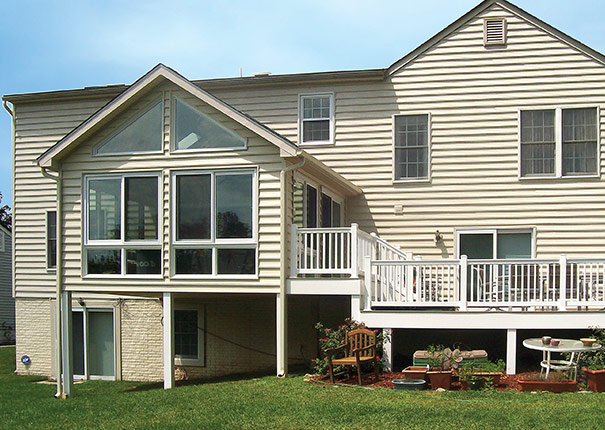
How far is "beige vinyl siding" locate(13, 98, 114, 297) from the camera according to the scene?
19.2 meters

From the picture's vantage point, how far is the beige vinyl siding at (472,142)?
53.6 ft

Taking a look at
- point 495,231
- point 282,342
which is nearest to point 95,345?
point 282,342

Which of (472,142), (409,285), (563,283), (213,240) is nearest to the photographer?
(563,283)

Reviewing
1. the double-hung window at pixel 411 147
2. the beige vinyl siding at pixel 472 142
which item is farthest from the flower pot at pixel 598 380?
the double-hung window at pixel 411 147

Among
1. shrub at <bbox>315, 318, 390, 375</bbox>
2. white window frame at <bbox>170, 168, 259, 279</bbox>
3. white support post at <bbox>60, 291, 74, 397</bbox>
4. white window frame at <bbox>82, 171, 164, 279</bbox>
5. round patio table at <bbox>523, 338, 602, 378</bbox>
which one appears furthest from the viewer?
white support post at <bbox>60, 291, 74, 397</bbox>

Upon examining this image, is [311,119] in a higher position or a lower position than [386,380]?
higher

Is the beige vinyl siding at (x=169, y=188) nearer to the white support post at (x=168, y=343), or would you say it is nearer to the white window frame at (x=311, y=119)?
the white support post at (x=168, y=343)

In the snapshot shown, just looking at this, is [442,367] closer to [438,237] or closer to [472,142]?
[438,237]

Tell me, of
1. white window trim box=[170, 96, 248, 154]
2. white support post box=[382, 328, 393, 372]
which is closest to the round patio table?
white support post box=[382, 328, 393, 372]

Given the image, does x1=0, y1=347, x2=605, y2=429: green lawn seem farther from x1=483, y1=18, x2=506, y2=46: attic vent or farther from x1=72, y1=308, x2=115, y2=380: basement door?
x1=483, y1=18, x2=506, y2=46: attic vent

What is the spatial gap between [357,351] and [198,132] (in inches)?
210

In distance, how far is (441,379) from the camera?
37.5 feet

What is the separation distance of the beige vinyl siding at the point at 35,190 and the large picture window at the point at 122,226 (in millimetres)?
4943

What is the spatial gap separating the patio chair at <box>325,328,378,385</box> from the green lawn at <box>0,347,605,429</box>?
0.60 meters
